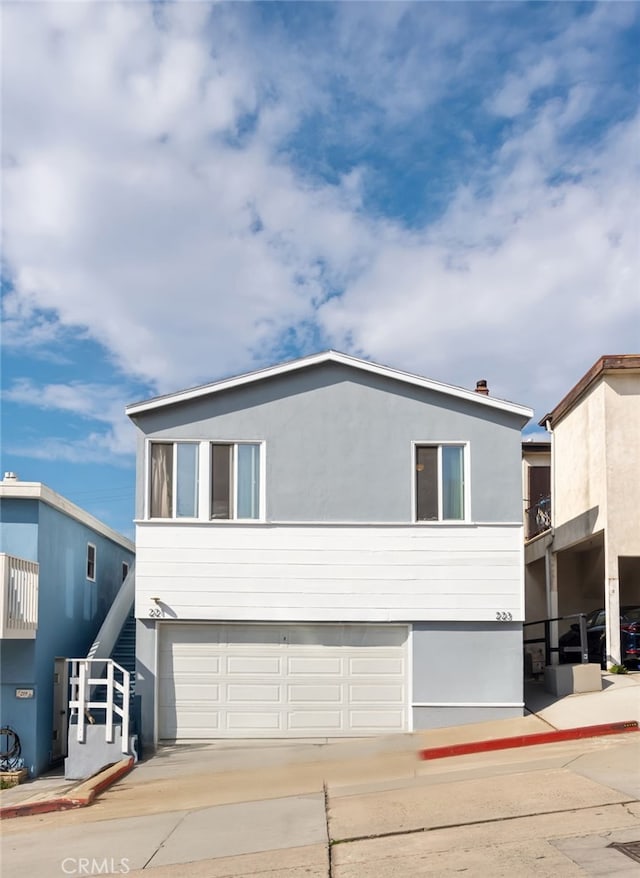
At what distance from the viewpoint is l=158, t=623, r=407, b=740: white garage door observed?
15641 millimetres

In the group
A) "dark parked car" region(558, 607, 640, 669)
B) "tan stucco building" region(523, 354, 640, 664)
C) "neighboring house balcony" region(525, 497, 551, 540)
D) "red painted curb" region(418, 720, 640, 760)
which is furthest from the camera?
"neighboring house balcony" region(525, 497, 551, 540)

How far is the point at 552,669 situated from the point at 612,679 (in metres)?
1.17

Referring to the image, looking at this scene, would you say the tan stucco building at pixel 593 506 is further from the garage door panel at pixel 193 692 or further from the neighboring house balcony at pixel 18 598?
the neighboring house balcony at pixel 18 598

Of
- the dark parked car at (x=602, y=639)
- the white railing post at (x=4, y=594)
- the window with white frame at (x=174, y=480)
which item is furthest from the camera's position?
the dark parked car at (x=602, y=639)

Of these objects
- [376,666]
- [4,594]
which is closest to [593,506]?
[376,666]

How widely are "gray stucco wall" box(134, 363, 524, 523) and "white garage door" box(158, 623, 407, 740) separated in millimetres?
2173

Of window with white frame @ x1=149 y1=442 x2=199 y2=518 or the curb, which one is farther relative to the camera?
window with white frame @ x1=149 y1=442 x2=199 y2=518

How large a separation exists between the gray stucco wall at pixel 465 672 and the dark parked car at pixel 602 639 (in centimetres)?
274

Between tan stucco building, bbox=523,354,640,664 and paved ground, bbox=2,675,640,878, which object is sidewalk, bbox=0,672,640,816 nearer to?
paved ground, bbox=2,675,640,878

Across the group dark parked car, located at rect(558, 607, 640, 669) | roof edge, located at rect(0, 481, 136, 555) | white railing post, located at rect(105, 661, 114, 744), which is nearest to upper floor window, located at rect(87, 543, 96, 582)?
roof edge, located at rect(0, 481, 136, 555)

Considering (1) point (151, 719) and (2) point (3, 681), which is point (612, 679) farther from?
(2) point (3, 681)

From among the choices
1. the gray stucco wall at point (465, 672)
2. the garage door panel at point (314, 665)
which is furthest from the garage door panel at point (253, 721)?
the gray stucco wall at point (465, 672)

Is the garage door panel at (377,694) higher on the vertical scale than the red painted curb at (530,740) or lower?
higher

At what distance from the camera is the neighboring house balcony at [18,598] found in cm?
1368
